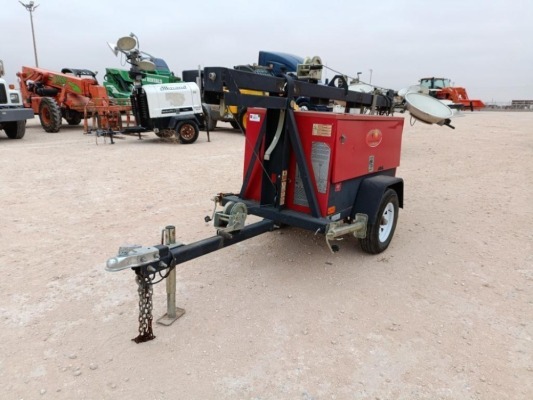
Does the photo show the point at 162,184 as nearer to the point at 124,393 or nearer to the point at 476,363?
the point at 124,393

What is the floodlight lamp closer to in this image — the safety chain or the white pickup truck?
the white pickup truck

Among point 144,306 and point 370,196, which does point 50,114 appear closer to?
point 370,196

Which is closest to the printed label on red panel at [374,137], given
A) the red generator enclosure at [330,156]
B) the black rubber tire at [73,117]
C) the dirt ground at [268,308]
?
the red generator enclosure at [330,156]

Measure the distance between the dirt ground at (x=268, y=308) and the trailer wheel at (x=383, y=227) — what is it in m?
0.12

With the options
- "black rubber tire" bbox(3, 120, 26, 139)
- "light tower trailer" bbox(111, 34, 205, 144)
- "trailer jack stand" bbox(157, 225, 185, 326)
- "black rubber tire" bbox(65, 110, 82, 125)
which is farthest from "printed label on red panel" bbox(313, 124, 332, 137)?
"black rubber tire" bbox(65, 110, 82, 125)

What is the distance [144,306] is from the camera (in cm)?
253

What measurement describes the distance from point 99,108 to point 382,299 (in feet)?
36.7

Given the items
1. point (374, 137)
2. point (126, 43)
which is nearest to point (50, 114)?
point (126, 43)

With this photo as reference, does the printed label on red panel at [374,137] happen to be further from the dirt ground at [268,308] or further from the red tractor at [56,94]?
the red tractor at [56,94]

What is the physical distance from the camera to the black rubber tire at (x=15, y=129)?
1191 cm

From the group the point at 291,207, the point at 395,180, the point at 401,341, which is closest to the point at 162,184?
the point at 291,207

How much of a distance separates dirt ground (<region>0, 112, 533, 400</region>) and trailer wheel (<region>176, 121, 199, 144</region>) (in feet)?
18.2

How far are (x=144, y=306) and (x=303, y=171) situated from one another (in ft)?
5.85

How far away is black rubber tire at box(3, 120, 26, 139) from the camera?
11914 millimetres
